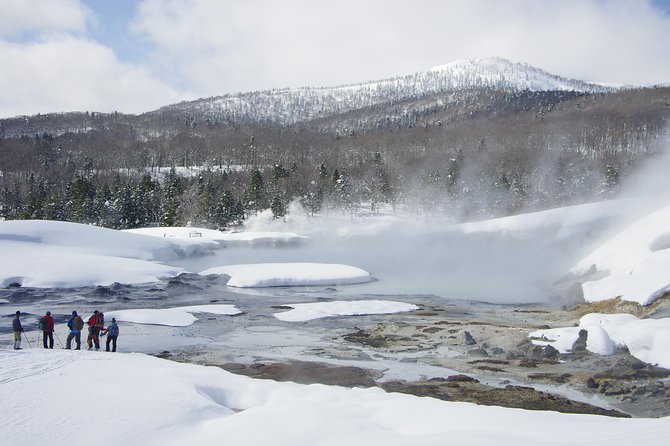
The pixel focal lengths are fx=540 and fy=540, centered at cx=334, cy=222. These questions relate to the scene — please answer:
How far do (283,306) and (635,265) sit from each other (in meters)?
17.9

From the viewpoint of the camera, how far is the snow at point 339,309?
25047mm

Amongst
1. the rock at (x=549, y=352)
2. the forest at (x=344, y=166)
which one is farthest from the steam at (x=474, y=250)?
the rock at (x=549, y=352)

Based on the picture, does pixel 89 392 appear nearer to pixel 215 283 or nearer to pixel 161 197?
pixel 215 283

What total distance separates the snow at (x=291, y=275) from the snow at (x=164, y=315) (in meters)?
9.66

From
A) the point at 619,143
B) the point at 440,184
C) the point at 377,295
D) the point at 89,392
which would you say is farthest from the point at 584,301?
the point at 619,143

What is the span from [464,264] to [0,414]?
4617cm

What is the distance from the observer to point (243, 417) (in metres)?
8.66

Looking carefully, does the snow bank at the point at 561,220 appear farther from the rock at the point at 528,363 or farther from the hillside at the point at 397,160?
the rock at the point at 528,363


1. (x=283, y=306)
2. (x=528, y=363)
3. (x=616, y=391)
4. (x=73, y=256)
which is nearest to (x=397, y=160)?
(x=73, y=256)

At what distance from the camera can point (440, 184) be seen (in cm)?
9900

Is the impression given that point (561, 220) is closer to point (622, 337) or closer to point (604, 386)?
point (622, 337)

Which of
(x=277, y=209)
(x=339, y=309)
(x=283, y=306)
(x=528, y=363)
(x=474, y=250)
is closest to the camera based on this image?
(x=528, y=363)

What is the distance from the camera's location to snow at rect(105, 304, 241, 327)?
75.5 feet

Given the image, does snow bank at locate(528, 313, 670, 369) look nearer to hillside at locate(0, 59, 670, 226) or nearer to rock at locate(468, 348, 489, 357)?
rock at locate(468, 348, 489, 357)
